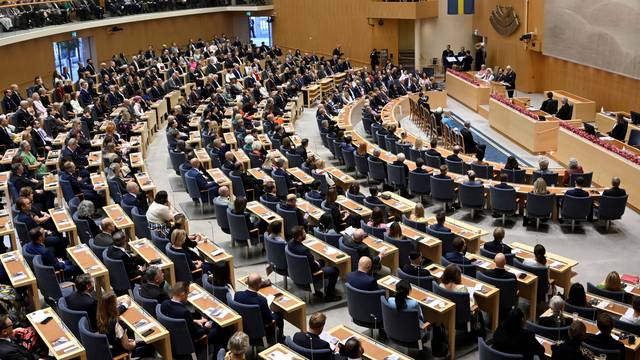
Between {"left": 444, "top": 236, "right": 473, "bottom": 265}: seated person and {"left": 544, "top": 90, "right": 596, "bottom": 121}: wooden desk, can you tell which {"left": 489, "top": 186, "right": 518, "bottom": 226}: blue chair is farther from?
{"left": 544, "top": 90, "right": 596, "bottom": 121}: wooden desk

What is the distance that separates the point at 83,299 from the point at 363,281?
10.8 feet

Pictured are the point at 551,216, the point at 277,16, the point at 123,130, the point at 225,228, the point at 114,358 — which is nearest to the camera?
the point at 114,358

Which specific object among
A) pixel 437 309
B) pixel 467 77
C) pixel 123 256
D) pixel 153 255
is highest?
pixel 467 77

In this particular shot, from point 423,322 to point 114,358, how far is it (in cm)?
351

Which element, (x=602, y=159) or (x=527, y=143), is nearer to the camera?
(x=602, y=159)

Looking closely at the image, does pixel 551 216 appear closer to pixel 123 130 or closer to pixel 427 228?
pixel 427 228

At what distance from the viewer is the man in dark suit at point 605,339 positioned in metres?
6.93

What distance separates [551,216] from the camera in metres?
13.3

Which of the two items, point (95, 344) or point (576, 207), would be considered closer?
point (95, 344)

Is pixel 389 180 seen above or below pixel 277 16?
below

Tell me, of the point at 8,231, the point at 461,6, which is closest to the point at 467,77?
the point at 461,6

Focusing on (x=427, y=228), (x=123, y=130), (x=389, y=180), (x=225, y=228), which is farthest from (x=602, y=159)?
(x=123, y=130)

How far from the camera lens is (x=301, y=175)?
14078mm

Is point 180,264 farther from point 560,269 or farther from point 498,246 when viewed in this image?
point 560,269
